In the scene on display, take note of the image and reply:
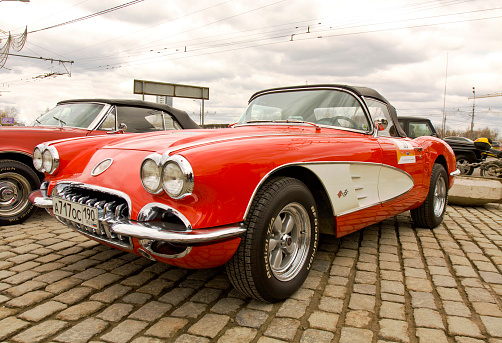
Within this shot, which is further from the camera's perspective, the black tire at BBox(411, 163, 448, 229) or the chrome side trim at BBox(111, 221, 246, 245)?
the black tire at BBox(411, 163, 448, 229)

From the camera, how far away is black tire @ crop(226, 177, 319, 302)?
204 cm

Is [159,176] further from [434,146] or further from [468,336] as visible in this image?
[434,146]

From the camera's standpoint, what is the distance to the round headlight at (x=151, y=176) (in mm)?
1946

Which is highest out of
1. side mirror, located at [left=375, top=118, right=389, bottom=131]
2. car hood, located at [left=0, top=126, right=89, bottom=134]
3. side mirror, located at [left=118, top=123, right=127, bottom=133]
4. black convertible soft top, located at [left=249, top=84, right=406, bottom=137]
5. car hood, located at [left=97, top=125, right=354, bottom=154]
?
black convertible soft top, located at [left=249, top=84, right=406, bottom=137]

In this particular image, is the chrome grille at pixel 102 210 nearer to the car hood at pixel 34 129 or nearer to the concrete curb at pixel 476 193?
the car hood at pixel 34 129

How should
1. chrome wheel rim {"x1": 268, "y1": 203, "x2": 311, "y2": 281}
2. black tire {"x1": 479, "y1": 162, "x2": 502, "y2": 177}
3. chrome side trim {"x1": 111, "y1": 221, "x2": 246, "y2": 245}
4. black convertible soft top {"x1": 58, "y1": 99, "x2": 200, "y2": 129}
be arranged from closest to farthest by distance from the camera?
chrome side trim {"x1": 111, "y1": 221, "x2": 246, "y2": 245}, chrome wheel rim {"x1": 268, "y1": 203, "x2": 311, "y2": 281}, black convertible soft top {"x1": 58, "y1": 99, "x2": 200, "y2": 129}, black tire {"x1": 479, "y1": 162, "x2": 502, "y2": 177}

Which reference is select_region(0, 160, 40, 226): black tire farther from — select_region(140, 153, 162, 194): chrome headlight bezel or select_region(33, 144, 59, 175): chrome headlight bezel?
select_region(140, 153, 162, 194): chrome headlight bezel

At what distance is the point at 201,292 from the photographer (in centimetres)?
242

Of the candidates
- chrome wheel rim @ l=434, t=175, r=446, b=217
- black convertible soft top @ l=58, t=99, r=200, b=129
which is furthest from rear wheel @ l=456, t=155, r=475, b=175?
black convertible soft top @ l=58, t=99, r=200, b=129

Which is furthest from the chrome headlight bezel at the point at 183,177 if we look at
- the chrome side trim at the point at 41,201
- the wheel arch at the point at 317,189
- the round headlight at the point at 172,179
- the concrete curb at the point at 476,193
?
the concrete curb at the point at 476,193

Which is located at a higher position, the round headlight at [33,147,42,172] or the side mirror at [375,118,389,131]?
the side mirror at [375,118,389,131]

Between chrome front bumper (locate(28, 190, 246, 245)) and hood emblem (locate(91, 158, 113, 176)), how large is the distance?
0.53 m

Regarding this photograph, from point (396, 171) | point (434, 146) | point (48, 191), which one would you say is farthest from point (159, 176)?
point (434, 146)

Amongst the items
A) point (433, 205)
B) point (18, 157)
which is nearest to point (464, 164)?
point (433, 205)
